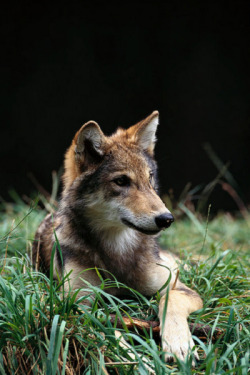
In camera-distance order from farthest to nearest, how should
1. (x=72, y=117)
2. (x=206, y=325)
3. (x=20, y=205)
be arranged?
(x=72, y=117) < (x=20, y=205) < (x=206, y=325)

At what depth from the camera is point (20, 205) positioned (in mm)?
6629

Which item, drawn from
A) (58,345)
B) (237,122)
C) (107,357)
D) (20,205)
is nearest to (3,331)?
(58,345)

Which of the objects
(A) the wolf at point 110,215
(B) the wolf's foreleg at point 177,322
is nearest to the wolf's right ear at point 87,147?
(A) the wolf at point 110,215

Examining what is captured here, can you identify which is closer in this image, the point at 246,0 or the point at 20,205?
the point at 20,205

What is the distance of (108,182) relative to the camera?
368cm

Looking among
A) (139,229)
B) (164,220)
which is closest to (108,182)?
(139,229)

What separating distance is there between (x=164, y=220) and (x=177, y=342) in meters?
0.79

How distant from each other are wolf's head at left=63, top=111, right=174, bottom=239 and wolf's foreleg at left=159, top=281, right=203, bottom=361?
51 cm

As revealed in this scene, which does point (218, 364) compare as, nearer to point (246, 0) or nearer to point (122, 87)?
point (122, 87)

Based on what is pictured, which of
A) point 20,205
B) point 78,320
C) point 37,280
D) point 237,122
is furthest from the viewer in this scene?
point 237,122

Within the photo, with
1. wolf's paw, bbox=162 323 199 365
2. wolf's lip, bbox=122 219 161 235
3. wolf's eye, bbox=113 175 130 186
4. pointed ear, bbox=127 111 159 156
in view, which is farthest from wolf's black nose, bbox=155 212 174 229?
pointed ear, bbox=127 111 159 156

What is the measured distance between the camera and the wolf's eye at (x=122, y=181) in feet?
12.0

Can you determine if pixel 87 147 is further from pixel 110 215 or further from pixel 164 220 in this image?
pixel 164 220

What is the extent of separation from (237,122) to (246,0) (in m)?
2.22
